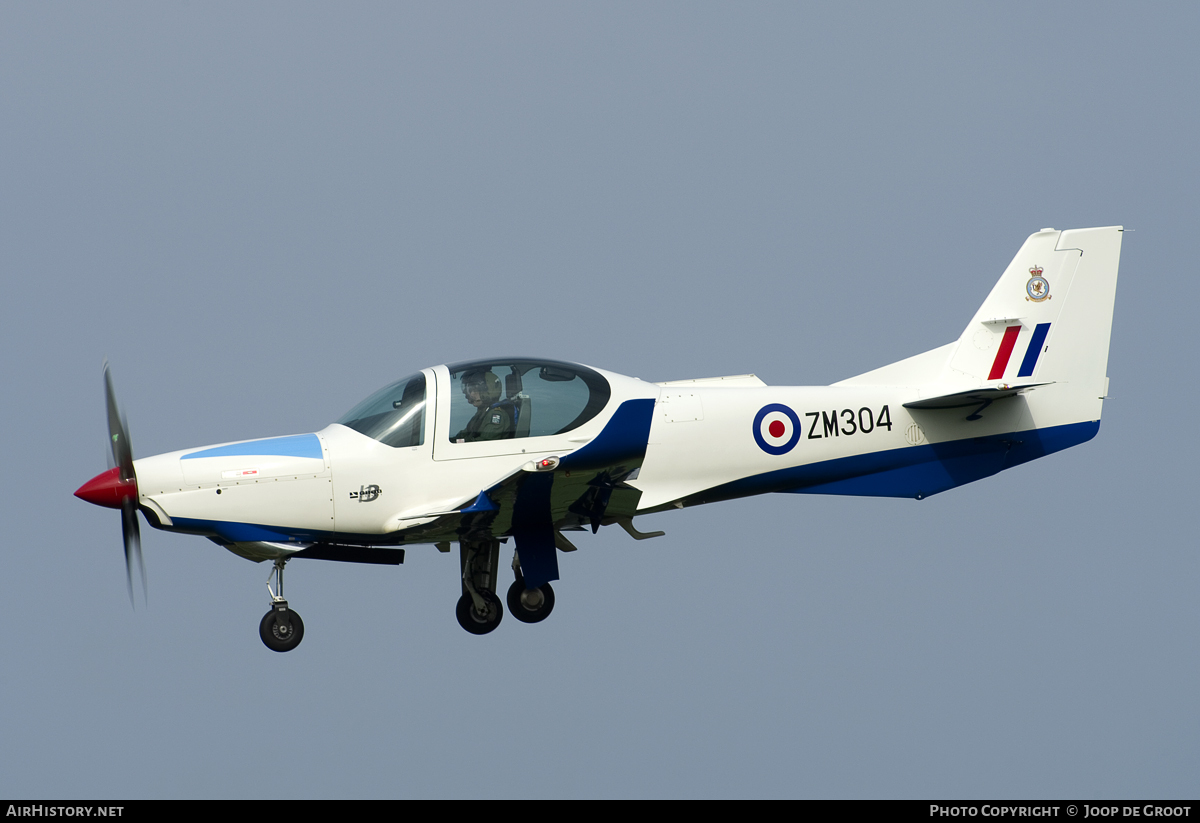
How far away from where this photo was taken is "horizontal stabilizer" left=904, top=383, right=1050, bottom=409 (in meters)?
17.0

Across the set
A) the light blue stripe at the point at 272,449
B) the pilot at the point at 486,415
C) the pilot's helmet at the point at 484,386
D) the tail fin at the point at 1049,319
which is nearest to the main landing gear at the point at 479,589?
the pilot at the point at 486,415

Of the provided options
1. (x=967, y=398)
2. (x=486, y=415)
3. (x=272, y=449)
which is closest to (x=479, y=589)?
(x=486, y=415)

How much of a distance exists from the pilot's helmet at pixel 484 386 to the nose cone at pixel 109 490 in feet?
11.5

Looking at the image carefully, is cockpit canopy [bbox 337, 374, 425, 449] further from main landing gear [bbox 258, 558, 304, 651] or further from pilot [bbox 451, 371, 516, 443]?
main landing gear [bbox 258, 558, 304, 651]

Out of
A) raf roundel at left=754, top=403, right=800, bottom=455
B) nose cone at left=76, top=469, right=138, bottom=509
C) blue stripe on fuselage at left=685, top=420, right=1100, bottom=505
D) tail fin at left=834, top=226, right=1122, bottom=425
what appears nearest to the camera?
nose cone at left=76, top=469, right=138, bottom=509

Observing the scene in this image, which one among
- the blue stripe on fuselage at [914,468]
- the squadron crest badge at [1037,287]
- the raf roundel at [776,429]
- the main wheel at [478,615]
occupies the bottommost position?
the main wheel at [478,615]

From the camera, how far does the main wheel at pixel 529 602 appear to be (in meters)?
17.4

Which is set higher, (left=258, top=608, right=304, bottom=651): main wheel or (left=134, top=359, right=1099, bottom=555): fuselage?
(left=134, top=359, right=1099, bottom=555): fuselage

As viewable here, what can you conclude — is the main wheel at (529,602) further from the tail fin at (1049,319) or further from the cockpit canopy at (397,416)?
the tail fin at (1049,319)

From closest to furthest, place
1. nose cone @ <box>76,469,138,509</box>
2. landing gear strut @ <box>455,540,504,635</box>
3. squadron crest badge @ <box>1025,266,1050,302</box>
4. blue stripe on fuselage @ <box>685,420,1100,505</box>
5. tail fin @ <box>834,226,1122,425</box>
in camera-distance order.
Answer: nose cone @ <box>76,469,138,509</box>
blue stripe on fuselage @ <box>685,420,1100,505</box>
landing gear strut @ <box>455,540,504,635</box>
tail fin @ <box>834,226,1122,425</box>
squadron crest badge @ <box>1025,266,1050,302</box>

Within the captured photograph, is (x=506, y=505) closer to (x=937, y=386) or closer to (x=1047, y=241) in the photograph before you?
(x=937, y=386)

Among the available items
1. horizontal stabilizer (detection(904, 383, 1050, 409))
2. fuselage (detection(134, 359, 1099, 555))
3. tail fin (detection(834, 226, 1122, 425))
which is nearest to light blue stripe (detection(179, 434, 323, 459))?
fuselage (detection(134, 359, 1099, 555))

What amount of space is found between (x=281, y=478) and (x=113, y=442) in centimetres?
175

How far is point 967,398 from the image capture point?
56.2 ft
